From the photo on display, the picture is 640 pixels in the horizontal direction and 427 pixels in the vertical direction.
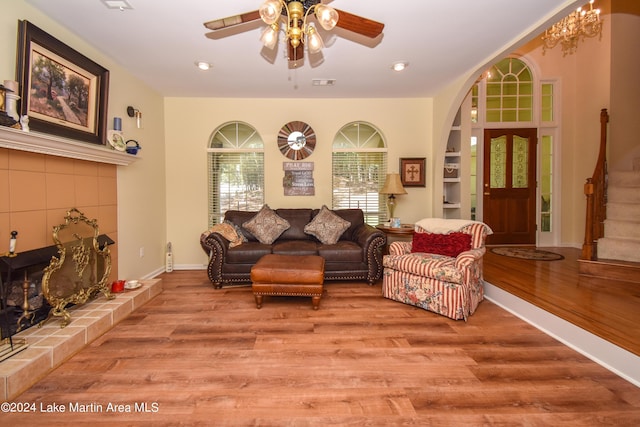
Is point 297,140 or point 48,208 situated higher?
point 297,140

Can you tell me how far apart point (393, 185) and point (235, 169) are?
251cm

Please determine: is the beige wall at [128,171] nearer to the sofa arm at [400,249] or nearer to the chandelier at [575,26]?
the sofa arm at [400,249]

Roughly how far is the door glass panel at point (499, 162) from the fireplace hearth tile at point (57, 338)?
580 cm

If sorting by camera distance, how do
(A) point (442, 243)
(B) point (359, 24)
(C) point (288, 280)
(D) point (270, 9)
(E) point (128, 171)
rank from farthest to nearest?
(E) point (128, 171) < (A) point (442, 243) < (C) point (288, 280) < (B) point (359, 24) < (D) point (270, 9)

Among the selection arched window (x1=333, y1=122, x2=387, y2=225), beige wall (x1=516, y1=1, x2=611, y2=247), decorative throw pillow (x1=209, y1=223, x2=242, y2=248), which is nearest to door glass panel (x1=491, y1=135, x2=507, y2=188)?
beige wall (x1=516, y1=1, x2=611, y2=247)

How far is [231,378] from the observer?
1.92 m

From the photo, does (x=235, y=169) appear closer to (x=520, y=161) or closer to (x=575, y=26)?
(x=520, y=161)

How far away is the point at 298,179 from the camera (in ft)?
15.6

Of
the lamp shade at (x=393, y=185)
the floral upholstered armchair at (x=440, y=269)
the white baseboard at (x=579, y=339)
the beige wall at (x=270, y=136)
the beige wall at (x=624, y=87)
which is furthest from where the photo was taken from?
the beige wall at (x=270, y=136)

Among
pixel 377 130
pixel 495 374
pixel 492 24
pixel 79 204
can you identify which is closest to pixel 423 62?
pixel 492 24

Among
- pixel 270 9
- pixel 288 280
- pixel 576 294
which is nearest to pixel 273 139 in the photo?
pixel 288 280

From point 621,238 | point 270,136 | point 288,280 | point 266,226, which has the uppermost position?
point 270,136

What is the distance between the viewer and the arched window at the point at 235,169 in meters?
4.77

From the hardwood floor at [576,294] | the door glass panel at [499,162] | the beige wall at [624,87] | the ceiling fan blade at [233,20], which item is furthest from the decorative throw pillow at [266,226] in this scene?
the beige wall at [624,87]
